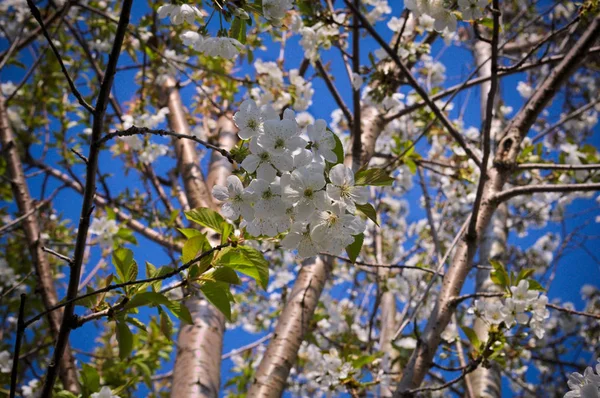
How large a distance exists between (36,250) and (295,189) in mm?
1321

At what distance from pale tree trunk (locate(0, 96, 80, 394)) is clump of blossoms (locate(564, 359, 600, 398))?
123cm

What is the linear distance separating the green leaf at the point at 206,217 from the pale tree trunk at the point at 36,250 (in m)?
0.78

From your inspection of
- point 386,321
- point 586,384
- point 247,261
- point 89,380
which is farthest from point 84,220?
point 386,321

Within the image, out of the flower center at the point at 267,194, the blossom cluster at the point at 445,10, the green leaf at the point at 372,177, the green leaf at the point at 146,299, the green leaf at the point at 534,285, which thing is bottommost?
the green leaf at the point at 146,299

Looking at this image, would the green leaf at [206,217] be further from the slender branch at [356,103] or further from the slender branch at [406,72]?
the slender branch at [356,103]

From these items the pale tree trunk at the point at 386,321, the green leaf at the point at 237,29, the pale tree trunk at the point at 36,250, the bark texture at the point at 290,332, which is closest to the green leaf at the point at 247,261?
the green leaf at the point at 237,29

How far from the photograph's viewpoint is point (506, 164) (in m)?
1.36

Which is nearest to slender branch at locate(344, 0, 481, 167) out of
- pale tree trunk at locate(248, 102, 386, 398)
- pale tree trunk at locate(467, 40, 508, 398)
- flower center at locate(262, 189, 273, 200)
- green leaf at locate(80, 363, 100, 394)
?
pale tree trunk at locate(248, 102, 386, 398)

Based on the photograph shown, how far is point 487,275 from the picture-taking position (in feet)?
8.13

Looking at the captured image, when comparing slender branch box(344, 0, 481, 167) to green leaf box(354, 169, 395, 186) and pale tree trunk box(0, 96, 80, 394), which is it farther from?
pale tree trunk box(0, 96, 80, 394)

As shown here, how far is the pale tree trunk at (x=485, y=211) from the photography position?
117 cm

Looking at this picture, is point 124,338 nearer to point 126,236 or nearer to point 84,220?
point 84,220

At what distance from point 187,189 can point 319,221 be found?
4.96 feet

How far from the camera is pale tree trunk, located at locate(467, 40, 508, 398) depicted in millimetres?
1983
